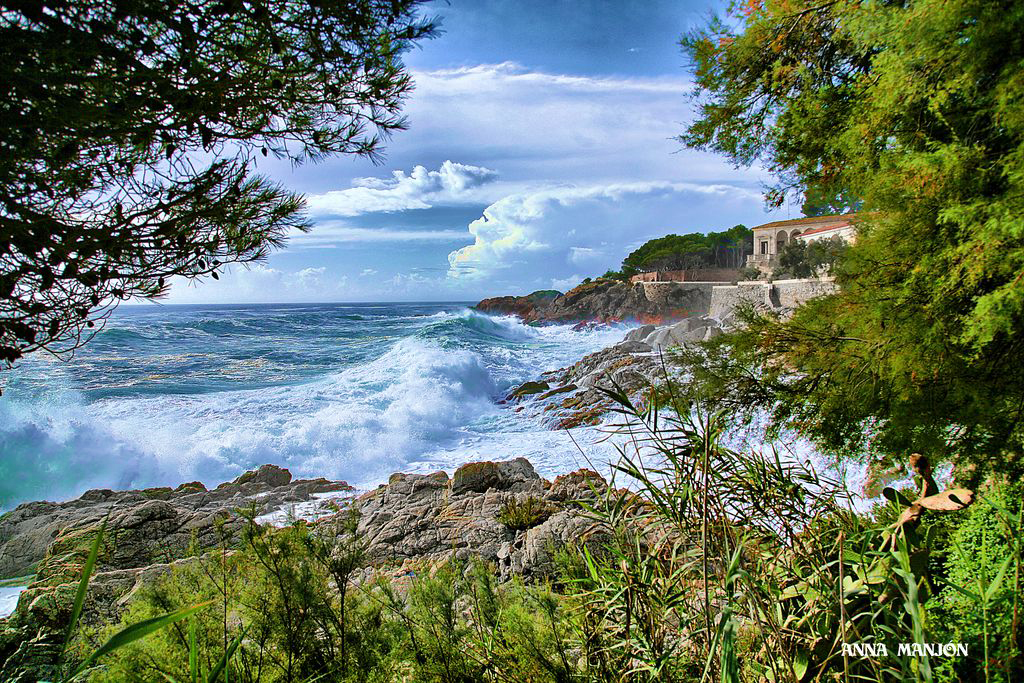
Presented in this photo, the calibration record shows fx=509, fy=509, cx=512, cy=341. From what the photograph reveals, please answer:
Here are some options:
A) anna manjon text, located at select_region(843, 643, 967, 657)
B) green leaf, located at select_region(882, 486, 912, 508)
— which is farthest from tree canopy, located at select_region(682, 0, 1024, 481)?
anna manjon text, located at select_region(843, 643, 967, 657)

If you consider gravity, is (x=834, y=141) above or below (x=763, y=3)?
below

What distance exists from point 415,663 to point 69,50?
206cm

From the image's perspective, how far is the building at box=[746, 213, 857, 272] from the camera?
3859 millimetres

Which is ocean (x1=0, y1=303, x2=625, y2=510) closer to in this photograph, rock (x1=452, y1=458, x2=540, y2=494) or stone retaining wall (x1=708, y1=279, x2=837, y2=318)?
rock (x1=452, y1=458, x2=540, y2=494)

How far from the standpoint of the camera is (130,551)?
3887 millimetres

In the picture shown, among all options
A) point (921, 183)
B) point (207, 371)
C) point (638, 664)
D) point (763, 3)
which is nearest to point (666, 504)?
point (638, 664)

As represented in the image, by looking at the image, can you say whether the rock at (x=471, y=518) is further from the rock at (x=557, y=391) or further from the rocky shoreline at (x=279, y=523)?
the rock at (x=557, y=391)

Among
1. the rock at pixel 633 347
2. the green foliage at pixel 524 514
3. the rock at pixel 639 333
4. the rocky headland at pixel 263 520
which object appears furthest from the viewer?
the rock at pixel 639 333

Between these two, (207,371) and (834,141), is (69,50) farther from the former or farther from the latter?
(207,371)

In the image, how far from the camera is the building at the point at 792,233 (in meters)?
3.86

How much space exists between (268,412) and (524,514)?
6.95 m

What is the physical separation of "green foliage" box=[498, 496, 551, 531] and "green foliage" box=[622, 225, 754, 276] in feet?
17.9

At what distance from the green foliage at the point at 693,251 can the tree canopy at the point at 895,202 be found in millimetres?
4062

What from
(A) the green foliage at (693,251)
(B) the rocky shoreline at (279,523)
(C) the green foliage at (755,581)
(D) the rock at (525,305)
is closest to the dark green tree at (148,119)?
(B) the rocky shoreline at (279,523)
